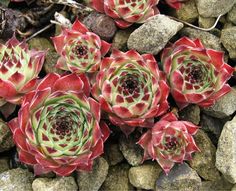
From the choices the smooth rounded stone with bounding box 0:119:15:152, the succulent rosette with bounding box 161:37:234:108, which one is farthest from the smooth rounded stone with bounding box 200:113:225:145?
the smooth rounded stone with bounding box 0:119:15:152

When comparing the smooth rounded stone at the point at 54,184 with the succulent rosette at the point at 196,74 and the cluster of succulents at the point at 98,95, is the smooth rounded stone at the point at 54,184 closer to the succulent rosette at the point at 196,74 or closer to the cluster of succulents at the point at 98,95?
the cluster of succulents at the point at 98,95

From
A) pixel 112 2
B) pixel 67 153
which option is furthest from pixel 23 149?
pixel 112 2

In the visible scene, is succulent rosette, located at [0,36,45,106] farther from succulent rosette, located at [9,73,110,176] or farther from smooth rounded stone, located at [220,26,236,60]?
smooth rounded stone, located at [220,26,236,60]

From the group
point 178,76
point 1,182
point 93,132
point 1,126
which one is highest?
point 178,76

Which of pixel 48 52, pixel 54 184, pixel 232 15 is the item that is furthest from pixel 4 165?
pixel 232 15

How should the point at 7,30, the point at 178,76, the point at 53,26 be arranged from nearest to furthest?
the point at 178,76 < the point at 7,30 < the point at 53,26

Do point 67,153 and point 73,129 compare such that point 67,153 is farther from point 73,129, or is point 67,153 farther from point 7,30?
point 7,30

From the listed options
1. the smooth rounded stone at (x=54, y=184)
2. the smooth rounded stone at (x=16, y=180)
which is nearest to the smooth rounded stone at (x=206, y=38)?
the smooth rounded stone at (x=54, y=184)
